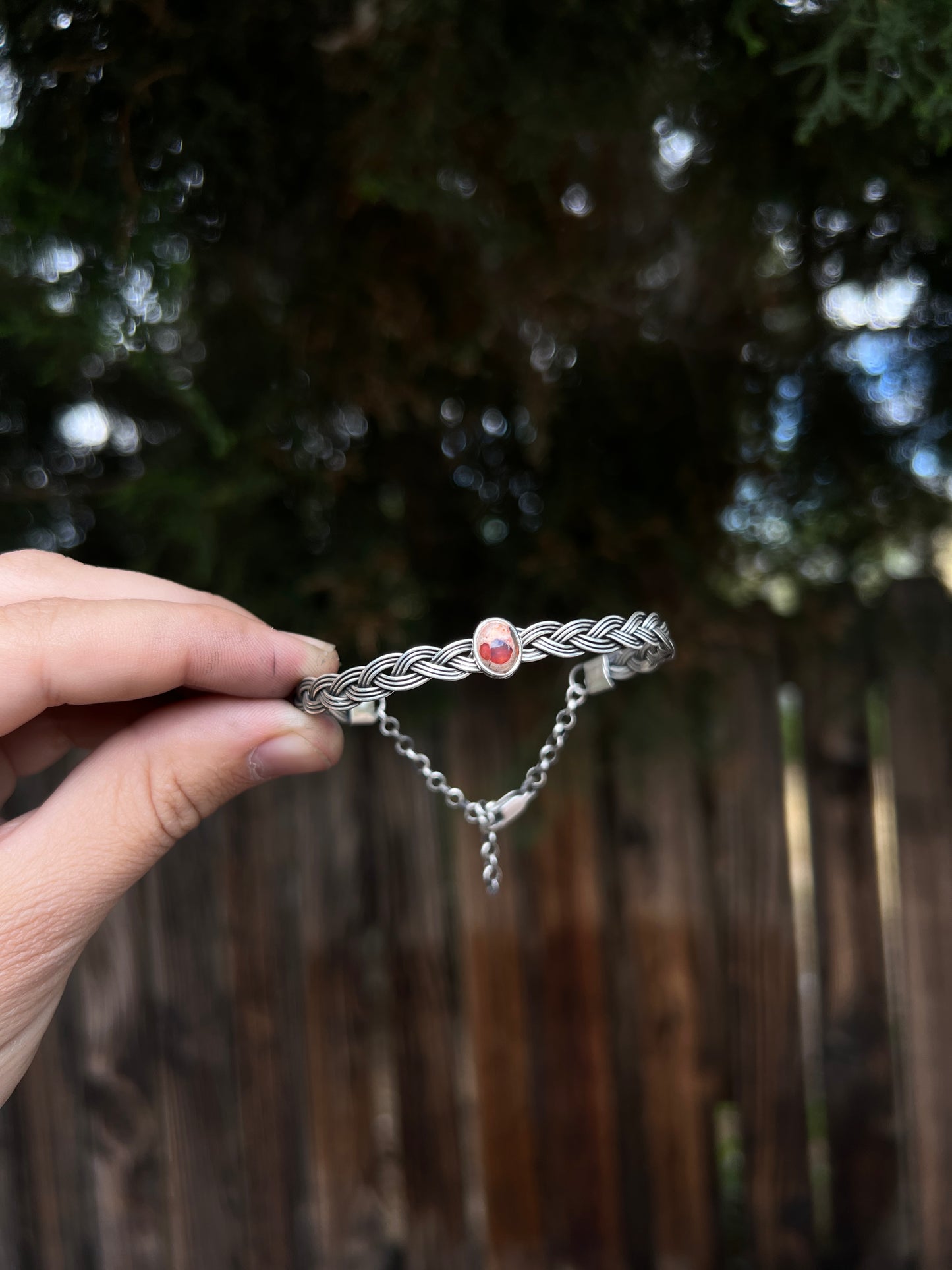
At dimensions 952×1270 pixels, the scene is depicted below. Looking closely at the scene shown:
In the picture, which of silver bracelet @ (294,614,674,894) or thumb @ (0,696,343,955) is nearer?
thumb @ (0,696,343,955)

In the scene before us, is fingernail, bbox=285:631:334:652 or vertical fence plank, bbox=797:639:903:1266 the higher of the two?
fingernail, bbox=285:631:334:652

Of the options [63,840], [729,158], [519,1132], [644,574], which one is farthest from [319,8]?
[519,1132]

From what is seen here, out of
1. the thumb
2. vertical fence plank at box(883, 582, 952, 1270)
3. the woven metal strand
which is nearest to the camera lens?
the thumb

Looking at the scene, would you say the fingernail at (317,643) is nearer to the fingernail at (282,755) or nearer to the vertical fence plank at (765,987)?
the fingernail at (282,755)

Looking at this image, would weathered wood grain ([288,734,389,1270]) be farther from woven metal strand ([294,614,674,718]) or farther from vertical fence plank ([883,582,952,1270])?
vertical fence plank ([883,582,952,1270])

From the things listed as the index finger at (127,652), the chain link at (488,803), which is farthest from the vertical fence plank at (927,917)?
the index finger at (127,652)

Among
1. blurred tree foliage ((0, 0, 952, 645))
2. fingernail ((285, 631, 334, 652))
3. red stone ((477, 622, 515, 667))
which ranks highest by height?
blurred tree foliage ((0, 0, 952, 645))

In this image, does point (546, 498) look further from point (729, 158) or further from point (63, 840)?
point (63, 840)

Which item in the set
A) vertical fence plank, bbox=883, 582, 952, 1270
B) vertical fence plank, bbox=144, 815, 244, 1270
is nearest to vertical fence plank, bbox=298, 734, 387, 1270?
vertical fence plank, bbox=144, 815, 244, 1270
